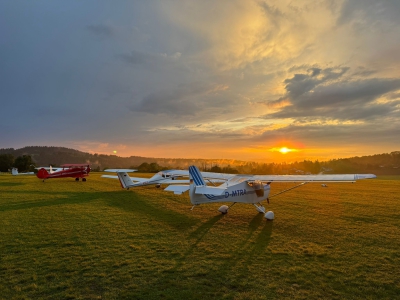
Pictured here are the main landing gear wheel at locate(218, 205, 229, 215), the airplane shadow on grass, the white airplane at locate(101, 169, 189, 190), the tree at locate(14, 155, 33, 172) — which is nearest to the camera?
the airplane shadow on grass

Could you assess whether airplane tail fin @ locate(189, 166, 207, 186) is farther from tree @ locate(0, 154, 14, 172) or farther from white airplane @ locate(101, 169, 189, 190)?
tree @ locate(0, 154, 14, 172)

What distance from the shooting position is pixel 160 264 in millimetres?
5969

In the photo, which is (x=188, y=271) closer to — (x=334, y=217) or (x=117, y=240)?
(x=117, y=240)

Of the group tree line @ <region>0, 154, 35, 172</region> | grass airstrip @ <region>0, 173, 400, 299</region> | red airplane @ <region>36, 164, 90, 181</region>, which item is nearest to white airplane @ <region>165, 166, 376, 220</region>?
grass airstrip @ <region>0, 173, 400, 299</region>

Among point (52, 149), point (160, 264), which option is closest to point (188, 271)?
point (160, 264)

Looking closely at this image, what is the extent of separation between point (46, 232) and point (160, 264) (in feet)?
17.3

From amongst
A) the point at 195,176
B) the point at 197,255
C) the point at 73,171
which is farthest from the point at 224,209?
the point at 73,171

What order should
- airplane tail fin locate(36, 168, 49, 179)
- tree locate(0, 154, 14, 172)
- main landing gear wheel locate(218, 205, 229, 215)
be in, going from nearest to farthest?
main landing gear wheel locate(218, 205, 229, 215), airplane tail fin locate(36, 168, 49, 179), tree locate(0, 154, 14, 172)

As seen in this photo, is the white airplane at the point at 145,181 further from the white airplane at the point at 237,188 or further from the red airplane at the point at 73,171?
the red airplane at the point at 73,171

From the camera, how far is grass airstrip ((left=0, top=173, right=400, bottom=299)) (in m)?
4.89

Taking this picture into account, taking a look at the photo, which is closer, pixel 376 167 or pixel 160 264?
pixel 160 264

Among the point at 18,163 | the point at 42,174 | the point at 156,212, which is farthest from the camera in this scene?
the point at 18,163

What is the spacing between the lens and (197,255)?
21.4ft

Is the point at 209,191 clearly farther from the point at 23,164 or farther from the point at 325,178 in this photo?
the point at 23,164
